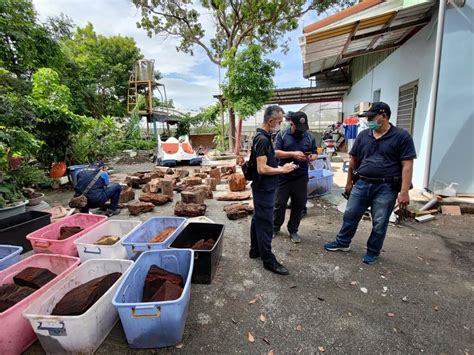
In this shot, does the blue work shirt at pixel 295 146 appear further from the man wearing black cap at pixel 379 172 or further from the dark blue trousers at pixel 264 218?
the dark blue trousers at pixel 264 218

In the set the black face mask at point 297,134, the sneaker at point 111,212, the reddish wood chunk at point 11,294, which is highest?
the black face mask at point 297,134

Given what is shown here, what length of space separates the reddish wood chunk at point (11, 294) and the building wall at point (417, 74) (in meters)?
5.96

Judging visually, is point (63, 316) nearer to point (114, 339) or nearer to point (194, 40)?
point (114, 339)

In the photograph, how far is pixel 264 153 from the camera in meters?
2.36

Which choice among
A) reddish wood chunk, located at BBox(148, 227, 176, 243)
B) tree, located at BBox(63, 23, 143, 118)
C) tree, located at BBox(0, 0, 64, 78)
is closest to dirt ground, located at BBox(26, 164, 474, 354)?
reddish wood chunk, located at BBox(148, 227, 176, 243)

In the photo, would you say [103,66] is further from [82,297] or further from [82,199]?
[82,297]

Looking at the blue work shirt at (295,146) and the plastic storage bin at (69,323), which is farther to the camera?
the blue work shirt at (295,146)

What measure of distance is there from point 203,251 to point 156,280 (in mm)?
471

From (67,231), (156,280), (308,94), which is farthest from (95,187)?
(308,94)

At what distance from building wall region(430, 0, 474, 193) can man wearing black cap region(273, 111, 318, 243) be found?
286cm

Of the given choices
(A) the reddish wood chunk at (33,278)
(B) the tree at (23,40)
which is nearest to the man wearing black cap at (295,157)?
(A) the reddish wood chunk at (33,278)

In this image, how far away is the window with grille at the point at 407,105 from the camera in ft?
17.2

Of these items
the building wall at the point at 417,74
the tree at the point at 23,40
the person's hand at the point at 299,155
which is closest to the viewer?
the person's hand at the point at 299,155

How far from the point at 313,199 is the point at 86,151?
258 inches
